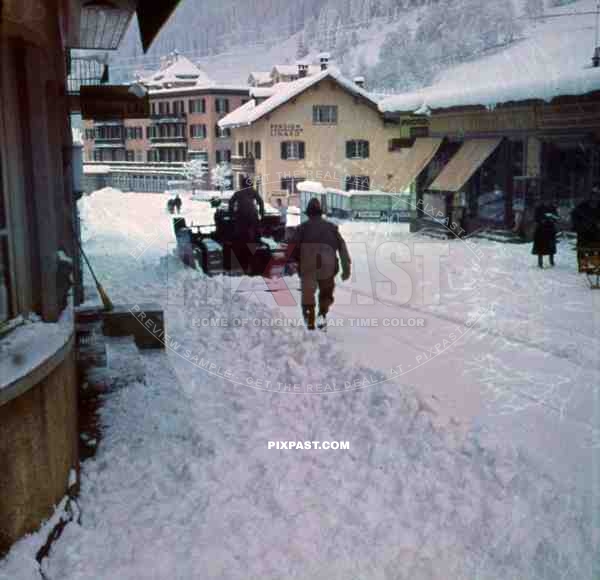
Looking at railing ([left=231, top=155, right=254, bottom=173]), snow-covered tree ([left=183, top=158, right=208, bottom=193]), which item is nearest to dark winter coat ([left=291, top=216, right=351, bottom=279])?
railing ([left=231, top=155, right=254, bottom=173])

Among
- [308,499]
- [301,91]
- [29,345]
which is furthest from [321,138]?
[29,345]

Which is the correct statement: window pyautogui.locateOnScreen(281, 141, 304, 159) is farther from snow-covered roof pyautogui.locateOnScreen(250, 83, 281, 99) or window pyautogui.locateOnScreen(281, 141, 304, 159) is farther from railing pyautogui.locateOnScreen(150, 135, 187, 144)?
railing pyautogui.locateOnScreen(150, 135, 187, 144)

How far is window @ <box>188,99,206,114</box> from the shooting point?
54625mm

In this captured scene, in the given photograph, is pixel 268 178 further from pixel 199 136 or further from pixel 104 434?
pixel 104 434

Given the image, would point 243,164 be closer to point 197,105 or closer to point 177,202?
point 177,202

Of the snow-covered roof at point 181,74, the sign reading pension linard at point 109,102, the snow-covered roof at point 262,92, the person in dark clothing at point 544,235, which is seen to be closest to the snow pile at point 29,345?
the sign reading pension linard at point 109,102

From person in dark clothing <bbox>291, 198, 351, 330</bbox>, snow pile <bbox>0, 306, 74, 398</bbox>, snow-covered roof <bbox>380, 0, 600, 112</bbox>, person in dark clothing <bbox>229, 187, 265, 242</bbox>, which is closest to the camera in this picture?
snow pile <bbox>0, 306, 74, 398</bbox>

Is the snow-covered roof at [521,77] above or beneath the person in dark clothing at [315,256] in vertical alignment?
above

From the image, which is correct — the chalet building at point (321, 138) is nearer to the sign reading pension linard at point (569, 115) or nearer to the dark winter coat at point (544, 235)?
the sign reading pension linard at point (569, 115)

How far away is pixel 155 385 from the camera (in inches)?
257

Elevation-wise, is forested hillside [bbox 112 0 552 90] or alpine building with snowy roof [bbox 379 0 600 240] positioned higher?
forested hillside [bbox 112 0 552 90]

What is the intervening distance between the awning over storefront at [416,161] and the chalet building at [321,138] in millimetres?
14183

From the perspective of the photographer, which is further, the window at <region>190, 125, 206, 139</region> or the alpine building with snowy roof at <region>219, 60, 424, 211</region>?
the window at <region>190, 125, 206, 139</region>

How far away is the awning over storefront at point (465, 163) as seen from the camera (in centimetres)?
2003
